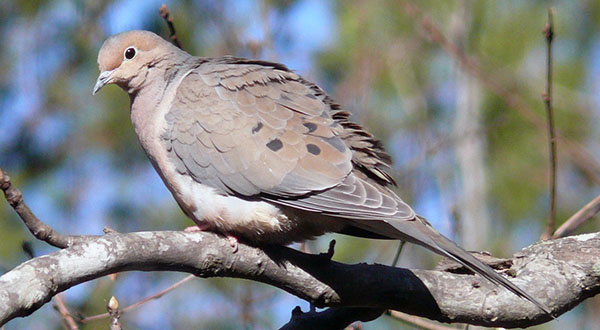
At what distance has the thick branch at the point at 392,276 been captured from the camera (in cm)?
269

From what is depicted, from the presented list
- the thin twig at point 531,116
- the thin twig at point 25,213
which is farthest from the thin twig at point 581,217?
the thin twig at point 25,213

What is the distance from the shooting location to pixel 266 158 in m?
3.32

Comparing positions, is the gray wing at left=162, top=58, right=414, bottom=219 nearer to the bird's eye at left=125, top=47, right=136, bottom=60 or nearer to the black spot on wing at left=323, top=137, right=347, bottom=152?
the black spot on wing at left=323, top=137, right=347, bottom=152

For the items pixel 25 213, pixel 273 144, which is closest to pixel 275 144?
pixel 273 144

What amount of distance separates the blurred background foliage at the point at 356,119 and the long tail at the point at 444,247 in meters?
1.06

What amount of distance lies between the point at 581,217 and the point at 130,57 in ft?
7.57

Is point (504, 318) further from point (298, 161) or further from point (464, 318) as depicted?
point (298, 161)

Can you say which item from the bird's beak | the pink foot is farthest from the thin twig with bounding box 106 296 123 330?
the bird's beak

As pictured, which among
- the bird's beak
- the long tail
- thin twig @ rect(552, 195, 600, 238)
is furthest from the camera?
the bird's beak

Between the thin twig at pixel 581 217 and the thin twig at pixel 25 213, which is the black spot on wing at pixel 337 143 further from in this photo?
the thin twig at pixel 25 213

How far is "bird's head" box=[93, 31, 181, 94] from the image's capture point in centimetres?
388

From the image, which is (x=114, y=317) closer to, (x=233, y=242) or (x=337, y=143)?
(x=233, y=242)

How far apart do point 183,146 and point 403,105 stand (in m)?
6.73

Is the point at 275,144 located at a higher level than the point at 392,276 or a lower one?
higher
